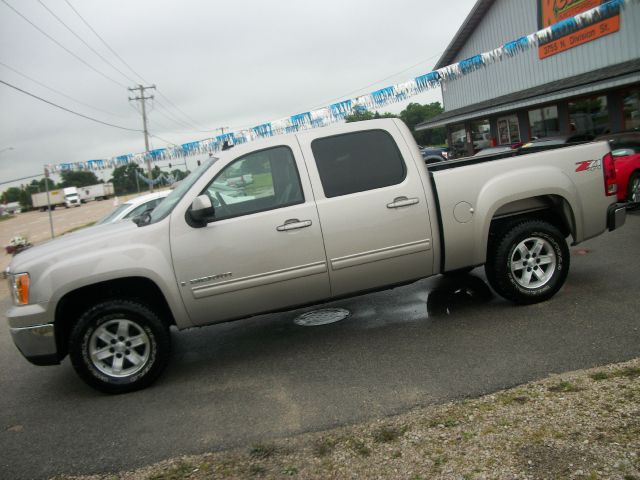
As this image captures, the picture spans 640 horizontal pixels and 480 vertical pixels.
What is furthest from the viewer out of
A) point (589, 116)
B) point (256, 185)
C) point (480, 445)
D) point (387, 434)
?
point (589, 116)

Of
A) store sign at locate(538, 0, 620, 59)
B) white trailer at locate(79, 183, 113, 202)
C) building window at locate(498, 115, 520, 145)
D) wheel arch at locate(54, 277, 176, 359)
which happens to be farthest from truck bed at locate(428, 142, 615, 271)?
white trailer at locate(79, 183, 113, 202)

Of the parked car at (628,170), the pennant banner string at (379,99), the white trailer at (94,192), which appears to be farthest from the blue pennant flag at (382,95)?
the white trailer at (94,192)

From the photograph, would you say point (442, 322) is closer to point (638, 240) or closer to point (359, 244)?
point (359, 244)

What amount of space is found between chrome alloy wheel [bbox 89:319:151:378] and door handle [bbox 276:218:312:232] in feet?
4.88

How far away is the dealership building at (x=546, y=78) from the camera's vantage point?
62.2 ft

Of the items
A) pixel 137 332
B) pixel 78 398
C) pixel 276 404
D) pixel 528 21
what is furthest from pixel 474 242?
pixel 528 21

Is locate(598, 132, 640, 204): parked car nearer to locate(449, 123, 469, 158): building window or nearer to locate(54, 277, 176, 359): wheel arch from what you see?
locate(54, 277, 176, 359): wheel arch

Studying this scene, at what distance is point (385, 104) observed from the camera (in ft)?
43.0

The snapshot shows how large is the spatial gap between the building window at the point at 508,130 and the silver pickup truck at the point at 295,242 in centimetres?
2251

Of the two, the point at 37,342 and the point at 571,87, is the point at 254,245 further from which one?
the point at 571,87

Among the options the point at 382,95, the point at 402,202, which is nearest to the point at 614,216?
the point at 402,202

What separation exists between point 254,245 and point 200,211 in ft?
1.82

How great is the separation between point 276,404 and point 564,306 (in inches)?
125

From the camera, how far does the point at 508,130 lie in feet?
94.0
